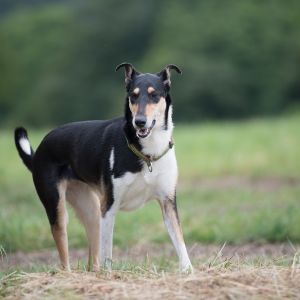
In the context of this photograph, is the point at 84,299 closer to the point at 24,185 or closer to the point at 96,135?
the point at 96,135

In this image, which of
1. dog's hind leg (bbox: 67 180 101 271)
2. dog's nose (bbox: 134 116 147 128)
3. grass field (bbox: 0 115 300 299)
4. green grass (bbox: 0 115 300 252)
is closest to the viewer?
grass field (bbox: 0 115 300 299)

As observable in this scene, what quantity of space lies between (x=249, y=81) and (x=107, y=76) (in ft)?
33.4

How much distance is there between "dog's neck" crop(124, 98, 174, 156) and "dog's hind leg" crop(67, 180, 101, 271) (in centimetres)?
101

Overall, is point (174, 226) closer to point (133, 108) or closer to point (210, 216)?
point (133, 108)

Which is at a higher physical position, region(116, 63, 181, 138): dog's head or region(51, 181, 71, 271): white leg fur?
region(116, 63, 181, 138): dog's head

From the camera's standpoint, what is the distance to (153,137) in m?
6.26

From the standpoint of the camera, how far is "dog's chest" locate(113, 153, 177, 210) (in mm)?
6172

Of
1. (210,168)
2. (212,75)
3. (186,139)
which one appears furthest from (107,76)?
(210,168)

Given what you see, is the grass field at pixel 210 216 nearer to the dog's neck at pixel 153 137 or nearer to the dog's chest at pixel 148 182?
the dog's chest at pixel 148 182

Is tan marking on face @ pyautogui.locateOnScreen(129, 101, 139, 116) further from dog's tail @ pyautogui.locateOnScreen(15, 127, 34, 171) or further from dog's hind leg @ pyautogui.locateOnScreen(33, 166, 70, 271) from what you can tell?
dog's tail @ pyautogui.locateOnScreen(15, 127, 34, 171)

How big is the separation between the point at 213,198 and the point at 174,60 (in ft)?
119

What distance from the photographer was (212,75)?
48.3 meters

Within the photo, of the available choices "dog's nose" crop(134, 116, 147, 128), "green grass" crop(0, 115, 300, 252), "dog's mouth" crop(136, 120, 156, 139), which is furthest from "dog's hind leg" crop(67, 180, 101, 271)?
"green grass" crop(0, 115, 300, 252)

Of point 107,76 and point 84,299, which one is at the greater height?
point 107,76
